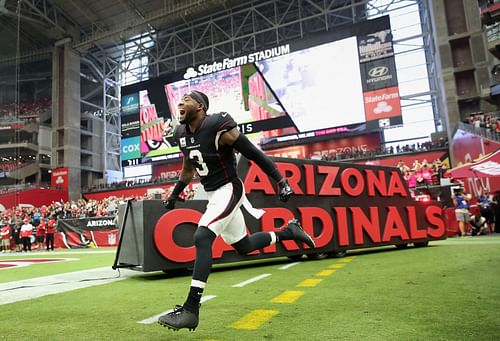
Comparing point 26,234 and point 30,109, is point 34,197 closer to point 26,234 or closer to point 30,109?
point 30,109

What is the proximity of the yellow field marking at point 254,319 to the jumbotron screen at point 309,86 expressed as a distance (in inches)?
979

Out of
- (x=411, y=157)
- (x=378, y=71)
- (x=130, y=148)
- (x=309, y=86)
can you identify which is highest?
(x=378, y=71)

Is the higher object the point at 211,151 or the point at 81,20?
the point at 81,20

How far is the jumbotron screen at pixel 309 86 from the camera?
26.4 meters

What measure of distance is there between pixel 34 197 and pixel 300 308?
38135mm

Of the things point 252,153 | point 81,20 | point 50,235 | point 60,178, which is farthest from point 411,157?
point 81,20

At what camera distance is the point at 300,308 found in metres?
3.15

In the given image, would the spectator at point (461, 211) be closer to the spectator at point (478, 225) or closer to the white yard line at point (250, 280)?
the spectator at point (478, 225)

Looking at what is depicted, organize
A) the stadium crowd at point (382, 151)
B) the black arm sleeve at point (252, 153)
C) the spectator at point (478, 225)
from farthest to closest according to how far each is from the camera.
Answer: the stadium crowd at point (382, 151), the spectator at point (478, 225), the black arm sleeve at point (252, 153)

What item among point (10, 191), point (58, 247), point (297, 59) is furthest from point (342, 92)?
point (10, 191)

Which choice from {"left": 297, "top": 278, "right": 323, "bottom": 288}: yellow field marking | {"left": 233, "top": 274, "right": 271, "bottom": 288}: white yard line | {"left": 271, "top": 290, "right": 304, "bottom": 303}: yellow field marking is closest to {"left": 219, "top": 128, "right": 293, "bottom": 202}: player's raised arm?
{"left": 271, "top": 290, "right": 304, "bottom": 303}: yellow field marking

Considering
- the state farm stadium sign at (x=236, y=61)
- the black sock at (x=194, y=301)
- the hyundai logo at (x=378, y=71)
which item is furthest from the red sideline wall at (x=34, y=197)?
the black sock at (x=194, y=301)

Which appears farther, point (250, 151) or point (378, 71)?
point (378, 71)

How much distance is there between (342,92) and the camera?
27.0 meters
